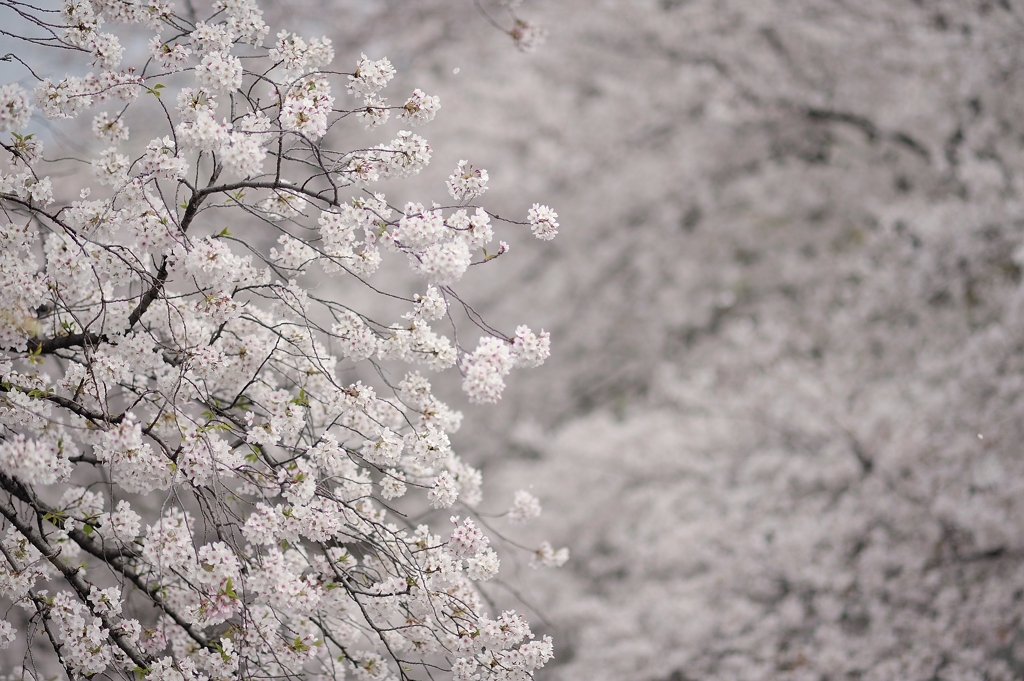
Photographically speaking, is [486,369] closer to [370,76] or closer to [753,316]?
[370,76]

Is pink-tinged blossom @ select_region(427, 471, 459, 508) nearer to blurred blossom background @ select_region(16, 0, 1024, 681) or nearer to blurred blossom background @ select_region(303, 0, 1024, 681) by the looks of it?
blurred blossom background @ select_region(303, 0, 1024, 681)

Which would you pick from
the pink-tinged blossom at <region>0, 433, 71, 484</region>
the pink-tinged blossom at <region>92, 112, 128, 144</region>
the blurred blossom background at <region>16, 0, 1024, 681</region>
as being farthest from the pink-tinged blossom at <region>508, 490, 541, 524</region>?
the blurred blossom background at <region>16, 0, 1024, 681</region>

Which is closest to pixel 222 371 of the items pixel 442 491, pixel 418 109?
pixel 442 491

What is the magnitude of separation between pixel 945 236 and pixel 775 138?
118 cm

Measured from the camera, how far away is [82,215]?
1.78 m

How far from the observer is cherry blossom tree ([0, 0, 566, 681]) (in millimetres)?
1656

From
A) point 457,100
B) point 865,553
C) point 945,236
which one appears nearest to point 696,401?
point 865,553

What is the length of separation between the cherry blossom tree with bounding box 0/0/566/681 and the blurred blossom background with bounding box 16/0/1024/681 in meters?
2.06

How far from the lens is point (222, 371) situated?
183 centimetres

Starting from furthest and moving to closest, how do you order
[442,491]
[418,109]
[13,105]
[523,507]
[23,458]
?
1. [523,507]
2. [442,491]
3. [418,109]
4. [13,105]
5. [23,458]

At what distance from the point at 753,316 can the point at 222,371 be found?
342cm

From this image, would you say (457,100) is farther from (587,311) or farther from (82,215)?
(82,215)

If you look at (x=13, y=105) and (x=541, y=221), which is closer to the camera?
(x=13, y=105)

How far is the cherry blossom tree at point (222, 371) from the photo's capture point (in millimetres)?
1656
